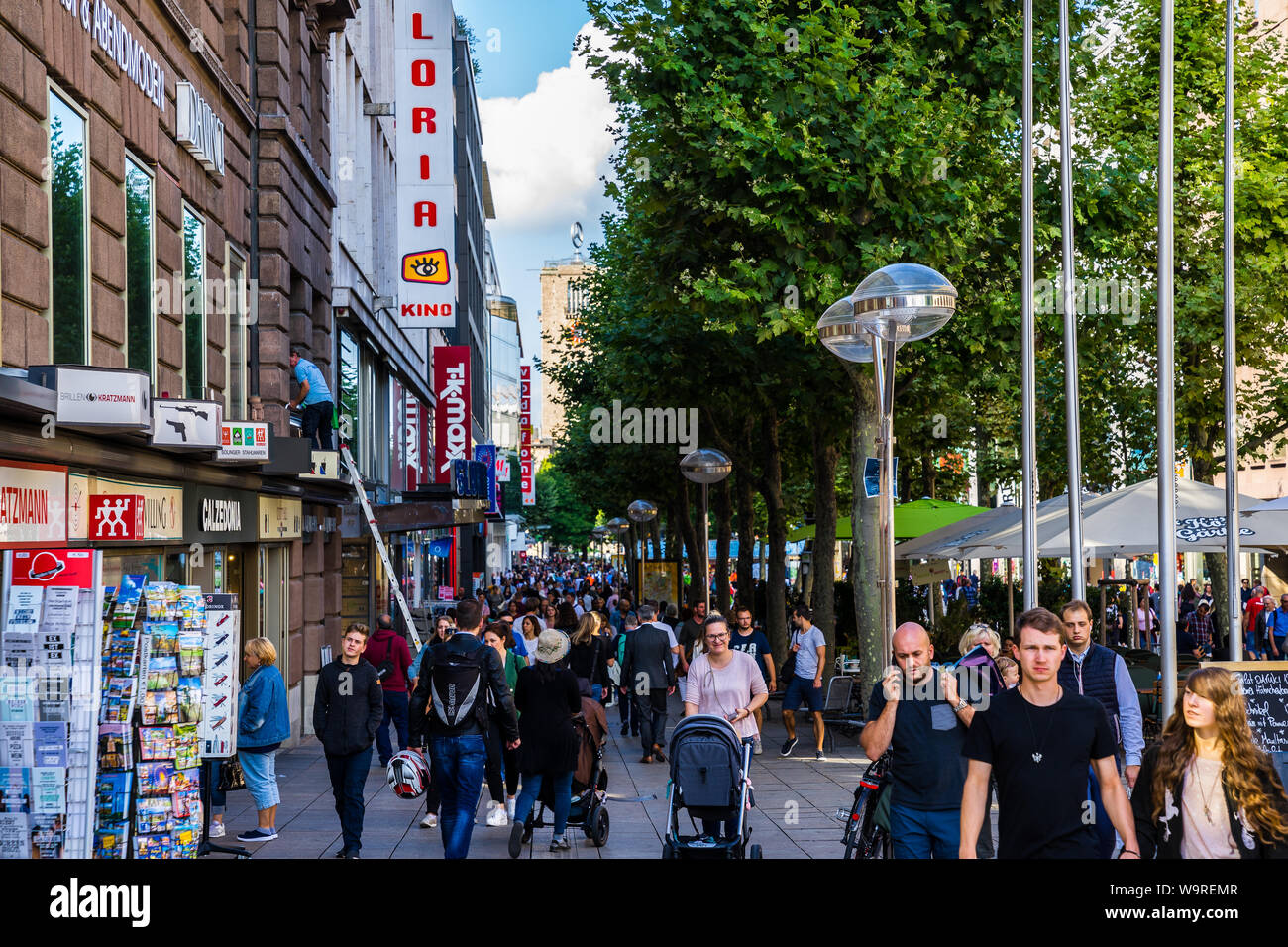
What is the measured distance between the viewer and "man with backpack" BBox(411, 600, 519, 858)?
10359 millimetres

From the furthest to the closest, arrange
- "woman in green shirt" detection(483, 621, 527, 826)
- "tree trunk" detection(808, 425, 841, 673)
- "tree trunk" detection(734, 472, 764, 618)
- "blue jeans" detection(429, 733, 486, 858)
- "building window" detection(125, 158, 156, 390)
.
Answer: "tree trunk" detection(734, 472, 764, 618) → "tree trunk" detection(808, 425, 841, 673) → "building window" detection(125, 158, 156, 390) → "woman in green shirt" detection(483, 621, 527, 826) → "blue jeans" detection(429, 733, 486, 858)

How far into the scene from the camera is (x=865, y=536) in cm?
1855

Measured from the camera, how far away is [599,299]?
41.1 m

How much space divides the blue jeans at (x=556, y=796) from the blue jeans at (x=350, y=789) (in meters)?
1.22

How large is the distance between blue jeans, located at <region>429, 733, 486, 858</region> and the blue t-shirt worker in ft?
33.4

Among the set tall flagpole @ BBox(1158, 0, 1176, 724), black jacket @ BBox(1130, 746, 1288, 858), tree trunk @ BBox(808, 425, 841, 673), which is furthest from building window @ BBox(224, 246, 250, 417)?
black jacket @ BBox(1130, 746, 1288, 858)

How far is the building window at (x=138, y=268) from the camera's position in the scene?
13914mm

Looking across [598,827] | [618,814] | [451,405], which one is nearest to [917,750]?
[598,827]

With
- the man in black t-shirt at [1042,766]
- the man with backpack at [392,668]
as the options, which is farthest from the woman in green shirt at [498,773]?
the man in black t-shirt at [1042,766]

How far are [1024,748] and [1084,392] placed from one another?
2749cm

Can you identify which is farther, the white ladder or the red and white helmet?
the white ladder

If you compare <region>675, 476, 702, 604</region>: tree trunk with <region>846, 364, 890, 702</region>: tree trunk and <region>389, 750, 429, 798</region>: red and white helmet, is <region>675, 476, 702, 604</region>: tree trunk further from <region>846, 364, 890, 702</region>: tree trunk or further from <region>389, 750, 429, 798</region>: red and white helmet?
<region>389, 750, 429, 798</region>: red and white helmet

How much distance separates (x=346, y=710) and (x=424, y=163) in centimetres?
2009

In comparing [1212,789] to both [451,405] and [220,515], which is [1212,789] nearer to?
[220,515]
